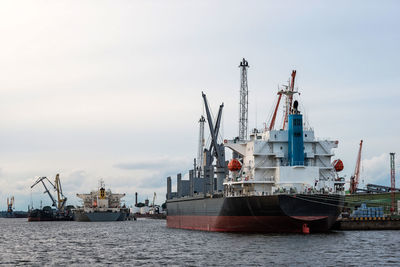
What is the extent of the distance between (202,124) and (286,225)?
196 ft

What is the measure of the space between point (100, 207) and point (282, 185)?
95.0 m

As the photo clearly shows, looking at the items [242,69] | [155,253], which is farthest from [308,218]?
[242,69]

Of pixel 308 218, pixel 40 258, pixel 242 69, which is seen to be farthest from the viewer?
pixel 242 69

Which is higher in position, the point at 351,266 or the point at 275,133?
the point at 275,133

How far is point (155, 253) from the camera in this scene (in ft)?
140

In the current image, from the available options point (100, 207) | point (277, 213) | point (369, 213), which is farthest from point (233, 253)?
point (100, 207)

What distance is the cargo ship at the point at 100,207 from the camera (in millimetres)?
137500

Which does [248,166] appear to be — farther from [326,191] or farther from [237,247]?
[237,247]

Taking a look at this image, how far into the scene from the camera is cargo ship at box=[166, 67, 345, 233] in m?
49.6

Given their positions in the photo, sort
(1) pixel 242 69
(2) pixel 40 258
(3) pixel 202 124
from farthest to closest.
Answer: (3) pixel 202 124
(1) pixel 242 69
(2) pixel 40 258

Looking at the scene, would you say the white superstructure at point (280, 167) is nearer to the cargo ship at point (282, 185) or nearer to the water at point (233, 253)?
the cargo ship at point (282, 185)

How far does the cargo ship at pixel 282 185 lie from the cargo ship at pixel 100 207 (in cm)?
7870

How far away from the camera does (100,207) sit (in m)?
142

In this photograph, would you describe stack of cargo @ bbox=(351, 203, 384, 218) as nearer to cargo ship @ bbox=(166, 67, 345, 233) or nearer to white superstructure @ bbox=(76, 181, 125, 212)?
cargo ship @ bbox=(166, 67, 345, 233)
